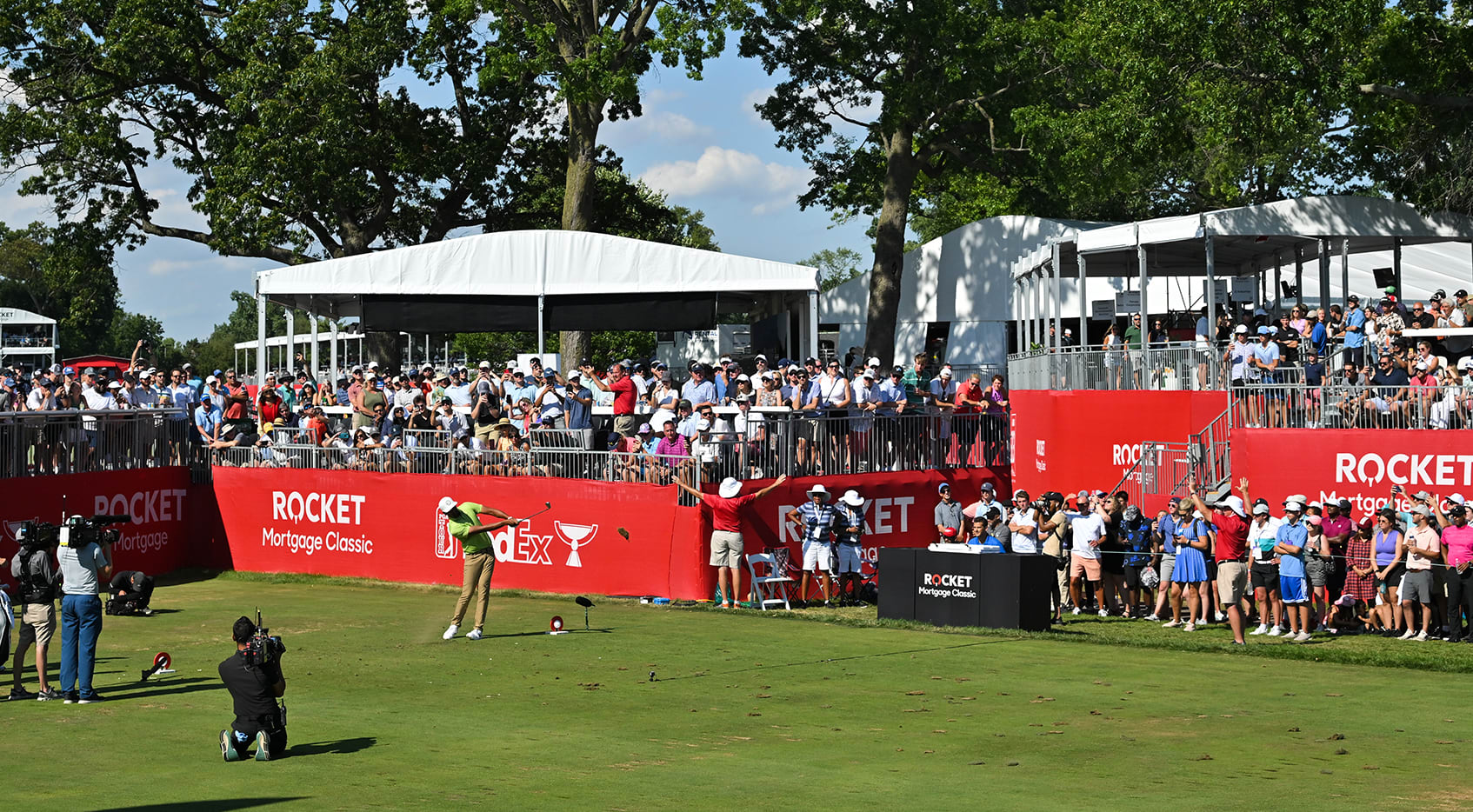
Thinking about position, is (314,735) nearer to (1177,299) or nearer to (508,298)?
(508,298)

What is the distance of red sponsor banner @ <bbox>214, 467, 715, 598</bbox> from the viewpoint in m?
25.0

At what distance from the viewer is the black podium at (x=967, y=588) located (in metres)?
20.9

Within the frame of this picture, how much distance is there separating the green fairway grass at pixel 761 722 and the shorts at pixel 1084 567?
3.61ft

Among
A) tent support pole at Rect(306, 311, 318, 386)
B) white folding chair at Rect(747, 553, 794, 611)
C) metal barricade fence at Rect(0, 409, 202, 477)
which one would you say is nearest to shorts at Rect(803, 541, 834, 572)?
white folding chair at Rect(747, 553, 794, 611)

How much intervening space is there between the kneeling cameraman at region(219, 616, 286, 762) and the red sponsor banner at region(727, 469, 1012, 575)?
1252cm

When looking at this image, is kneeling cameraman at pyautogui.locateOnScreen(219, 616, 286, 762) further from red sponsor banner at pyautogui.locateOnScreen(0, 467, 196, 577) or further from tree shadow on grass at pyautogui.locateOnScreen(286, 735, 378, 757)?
red sponsor banner at pyautogui.locateOnScreen(0, 467, 196, 577)

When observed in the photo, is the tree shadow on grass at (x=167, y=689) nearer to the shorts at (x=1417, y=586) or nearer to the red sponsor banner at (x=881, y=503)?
the red sponsor banner at (x=881, y=503)

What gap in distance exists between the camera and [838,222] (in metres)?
56.8

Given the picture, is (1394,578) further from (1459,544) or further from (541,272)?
(541,272)

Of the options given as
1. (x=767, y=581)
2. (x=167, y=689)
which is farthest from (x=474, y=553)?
(x=767, y=581)

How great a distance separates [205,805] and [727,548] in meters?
13.7

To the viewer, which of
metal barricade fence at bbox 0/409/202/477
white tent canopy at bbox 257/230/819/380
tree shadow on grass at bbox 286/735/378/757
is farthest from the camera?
white tent canopy at bbox 257/230/819/380

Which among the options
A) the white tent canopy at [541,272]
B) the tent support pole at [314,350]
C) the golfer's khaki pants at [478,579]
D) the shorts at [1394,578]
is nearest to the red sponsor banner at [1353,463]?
the shorts at [1394,578]

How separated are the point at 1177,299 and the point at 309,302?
24085mm
